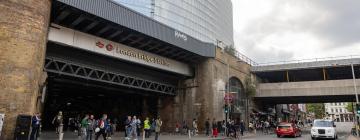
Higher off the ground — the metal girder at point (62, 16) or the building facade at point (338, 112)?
the metal girder at point (62, 16)

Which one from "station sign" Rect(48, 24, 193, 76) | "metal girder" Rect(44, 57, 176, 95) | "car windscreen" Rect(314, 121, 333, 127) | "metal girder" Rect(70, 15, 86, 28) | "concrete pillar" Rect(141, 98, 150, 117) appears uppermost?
"metal girder" Rect(70, 15, 86, 28)

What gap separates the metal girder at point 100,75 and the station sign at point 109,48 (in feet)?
5.13

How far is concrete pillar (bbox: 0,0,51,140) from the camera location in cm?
1625

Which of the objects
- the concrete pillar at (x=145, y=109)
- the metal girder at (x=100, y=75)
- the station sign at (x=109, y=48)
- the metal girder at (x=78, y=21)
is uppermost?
the metal girder at (x=78, y=21)

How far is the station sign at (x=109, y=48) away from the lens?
21.2 metres

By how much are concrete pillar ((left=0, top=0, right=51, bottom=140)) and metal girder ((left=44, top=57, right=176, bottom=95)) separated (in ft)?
10.8

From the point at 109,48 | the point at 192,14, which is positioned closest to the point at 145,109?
the point at 109,48

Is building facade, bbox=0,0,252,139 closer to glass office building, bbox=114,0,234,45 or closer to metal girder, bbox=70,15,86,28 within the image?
metal girder, bbox=70,15,86,28

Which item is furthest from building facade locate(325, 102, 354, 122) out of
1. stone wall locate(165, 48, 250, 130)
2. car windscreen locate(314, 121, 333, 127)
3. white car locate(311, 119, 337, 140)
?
white car locate(311, 119, 337, 140)

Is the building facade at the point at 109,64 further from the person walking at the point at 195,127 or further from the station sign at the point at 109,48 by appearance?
the person walking at the point at 195,127

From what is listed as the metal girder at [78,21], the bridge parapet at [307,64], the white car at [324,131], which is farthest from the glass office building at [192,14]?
the metal girder at [78,21]

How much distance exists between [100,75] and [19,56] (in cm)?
980

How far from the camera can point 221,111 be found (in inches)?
1294

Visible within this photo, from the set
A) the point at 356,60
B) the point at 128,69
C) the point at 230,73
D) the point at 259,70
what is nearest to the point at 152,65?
the point at 128,69
